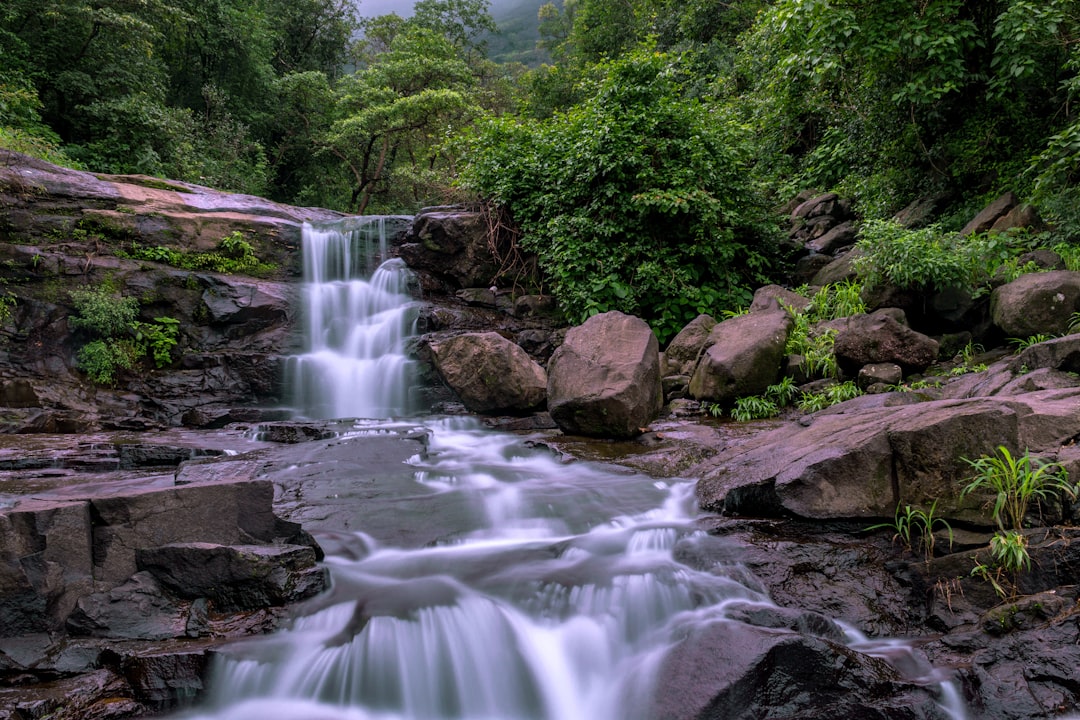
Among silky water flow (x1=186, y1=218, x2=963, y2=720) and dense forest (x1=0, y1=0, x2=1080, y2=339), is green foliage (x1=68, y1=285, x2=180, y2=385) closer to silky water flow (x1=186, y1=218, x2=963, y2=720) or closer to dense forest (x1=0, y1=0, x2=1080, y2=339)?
dense forest (x1=0, y1=0, x2=1080, y2=339)

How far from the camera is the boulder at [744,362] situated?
7.54 m

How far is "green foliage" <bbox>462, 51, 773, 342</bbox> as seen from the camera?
10047 millimetres

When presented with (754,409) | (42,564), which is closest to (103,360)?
(42,564)

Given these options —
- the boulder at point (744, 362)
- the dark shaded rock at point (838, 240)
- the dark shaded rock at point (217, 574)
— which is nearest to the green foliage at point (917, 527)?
the boulder at point (744, 362)

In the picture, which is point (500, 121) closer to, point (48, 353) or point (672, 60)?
point (672, 60)

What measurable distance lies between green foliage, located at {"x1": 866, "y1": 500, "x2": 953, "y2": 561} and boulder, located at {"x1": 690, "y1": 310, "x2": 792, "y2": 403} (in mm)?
3727

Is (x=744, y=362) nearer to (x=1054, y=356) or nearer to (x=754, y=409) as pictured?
(x=754, y=409)

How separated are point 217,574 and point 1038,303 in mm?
7950

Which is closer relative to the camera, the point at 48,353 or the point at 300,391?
the point at 48,353

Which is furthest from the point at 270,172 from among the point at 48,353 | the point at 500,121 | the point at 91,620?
the point at 91,620

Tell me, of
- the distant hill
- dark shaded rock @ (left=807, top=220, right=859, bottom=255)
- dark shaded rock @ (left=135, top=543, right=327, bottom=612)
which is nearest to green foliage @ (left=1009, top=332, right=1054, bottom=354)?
dark shaded rock @ (left=807, top=220, right=859, bottom=255)

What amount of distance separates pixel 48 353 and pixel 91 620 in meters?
7.65

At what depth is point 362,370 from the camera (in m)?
10.2

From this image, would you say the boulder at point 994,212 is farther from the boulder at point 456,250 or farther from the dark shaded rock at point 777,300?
the boulder at point 456,250
